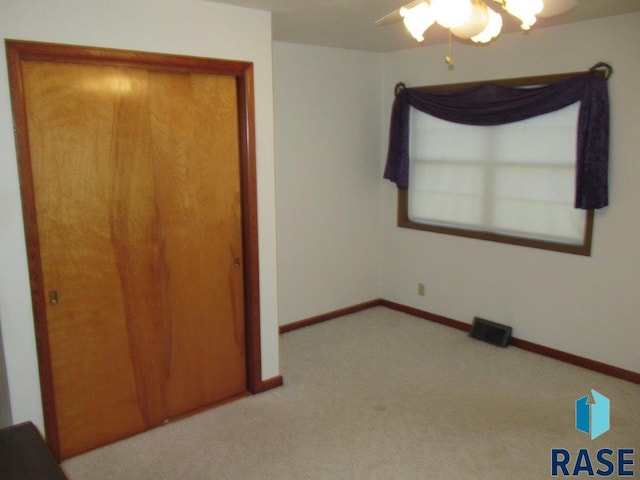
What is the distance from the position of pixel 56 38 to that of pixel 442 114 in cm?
291

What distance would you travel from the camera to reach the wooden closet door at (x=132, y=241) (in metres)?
2.58

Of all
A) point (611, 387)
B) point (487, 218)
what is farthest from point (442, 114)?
point (611, 387)

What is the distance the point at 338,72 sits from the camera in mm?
4473

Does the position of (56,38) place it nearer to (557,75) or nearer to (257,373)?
(257,373)

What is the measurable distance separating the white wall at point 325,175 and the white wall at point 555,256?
29cm

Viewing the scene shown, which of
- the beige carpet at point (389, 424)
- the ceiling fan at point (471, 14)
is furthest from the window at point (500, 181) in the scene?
the ceiling fan at point (471, 14)

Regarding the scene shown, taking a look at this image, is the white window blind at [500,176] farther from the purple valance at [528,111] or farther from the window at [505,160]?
the purple valance at [528,111]

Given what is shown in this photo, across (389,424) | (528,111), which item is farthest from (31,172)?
(528,111)

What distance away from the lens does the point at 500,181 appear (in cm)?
414

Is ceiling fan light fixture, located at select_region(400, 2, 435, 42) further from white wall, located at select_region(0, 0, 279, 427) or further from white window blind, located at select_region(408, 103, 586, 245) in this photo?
white window blind, located at select_region(408, 103, 586, 245)

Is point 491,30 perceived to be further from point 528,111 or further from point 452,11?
point 528,111

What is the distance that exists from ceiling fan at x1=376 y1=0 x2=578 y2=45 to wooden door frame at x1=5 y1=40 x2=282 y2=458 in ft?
4.34

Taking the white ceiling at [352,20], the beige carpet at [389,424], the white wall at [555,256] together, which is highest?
the white ceiling at [352,20]

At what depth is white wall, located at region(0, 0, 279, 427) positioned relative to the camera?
2.36m
